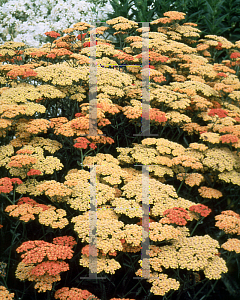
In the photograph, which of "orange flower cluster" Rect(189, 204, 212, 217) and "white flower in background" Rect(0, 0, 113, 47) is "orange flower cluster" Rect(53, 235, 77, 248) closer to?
"orange flower cluster" Rect(189, 204, 212, 217)

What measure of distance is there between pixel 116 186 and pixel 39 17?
6.60m

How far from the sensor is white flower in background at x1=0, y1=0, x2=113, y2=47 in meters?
7.92

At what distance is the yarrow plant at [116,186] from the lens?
9.54 ft

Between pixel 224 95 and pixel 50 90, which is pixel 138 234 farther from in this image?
pixel 224 95

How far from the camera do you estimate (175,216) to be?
3080mm

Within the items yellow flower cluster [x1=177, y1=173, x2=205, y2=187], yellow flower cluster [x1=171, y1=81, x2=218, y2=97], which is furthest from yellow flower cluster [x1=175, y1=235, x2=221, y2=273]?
Answer: yellow flower cluster [x1=171, y1=81, x2=218, y2=97]

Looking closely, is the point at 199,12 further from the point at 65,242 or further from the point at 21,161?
the point at 65,242

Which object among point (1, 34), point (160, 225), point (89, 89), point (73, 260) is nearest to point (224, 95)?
point (89, 89)

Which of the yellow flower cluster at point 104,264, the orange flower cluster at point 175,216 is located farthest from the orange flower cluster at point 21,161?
the orange flower cluster at point 175,216

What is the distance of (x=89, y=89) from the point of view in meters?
4.59

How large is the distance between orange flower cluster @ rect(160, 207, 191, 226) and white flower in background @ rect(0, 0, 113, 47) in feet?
19.6

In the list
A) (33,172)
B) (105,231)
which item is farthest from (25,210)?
(105,231)

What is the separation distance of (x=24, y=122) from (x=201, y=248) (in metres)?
2.56

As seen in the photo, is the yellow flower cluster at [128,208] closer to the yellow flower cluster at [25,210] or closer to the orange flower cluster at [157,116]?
the yellow flower cluster at [25,210]
